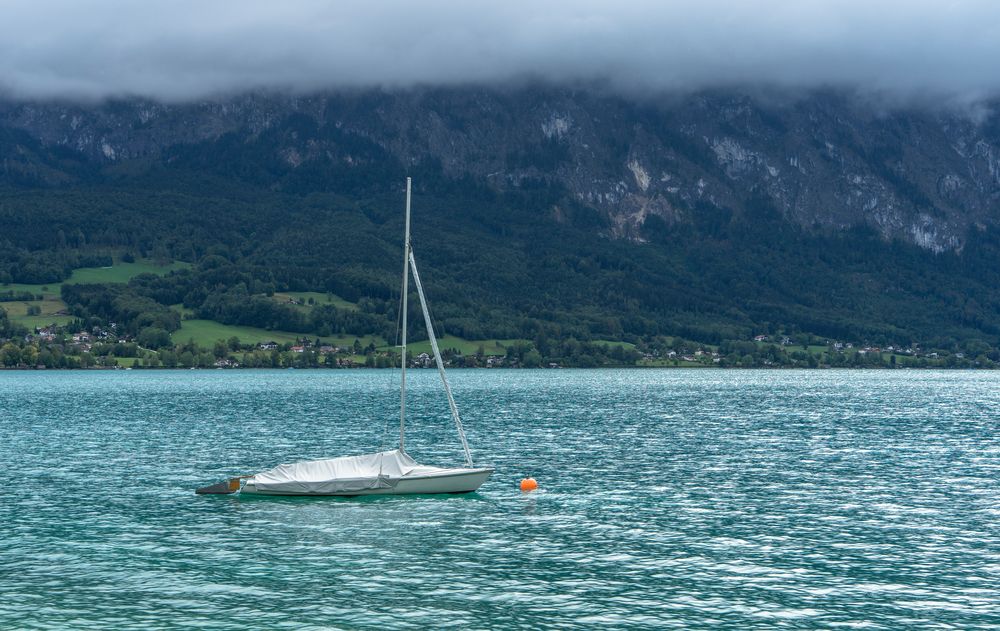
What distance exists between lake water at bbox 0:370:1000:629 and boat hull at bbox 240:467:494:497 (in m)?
0.68

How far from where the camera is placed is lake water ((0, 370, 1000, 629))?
36938 millimetres

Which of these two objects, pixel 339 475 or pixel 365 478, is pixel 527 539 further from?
pixel 339 475

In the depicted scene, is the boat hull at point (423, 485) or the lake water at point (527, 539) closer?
the lake water at point (527, 539)

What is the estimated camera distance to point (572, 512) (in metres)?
57.6

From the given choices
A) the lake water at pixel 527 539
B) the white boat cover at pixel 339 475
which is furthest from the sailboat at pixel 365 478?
the lake water at pixel 527 539

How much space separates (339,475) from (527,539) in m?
16.8

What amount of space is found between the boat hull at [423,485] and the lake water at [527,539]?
68cm

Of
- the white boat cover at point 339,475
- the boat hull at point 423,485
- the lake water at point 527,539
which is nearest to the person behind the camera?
the lake water at point 527,539

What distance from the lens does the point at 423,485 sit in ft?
205

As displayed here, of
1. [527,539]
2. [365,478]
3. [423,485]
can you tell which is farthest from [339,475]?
[527,539]

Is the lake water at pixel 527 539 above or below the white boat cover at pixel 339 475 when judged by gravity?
below

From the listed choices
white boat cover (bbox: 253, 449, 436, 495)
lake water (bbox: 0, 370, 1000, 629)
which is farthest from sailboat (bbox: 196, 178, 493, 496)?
lake water (bbox: 0, 370, 1000, 629)

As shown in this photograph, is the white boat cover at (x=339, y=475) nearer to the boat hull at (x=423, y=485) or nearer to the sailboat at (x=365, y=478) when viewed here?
the sailboat at (x=365, y=478)

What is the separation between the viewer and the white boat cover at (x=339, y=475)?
6153 cm
